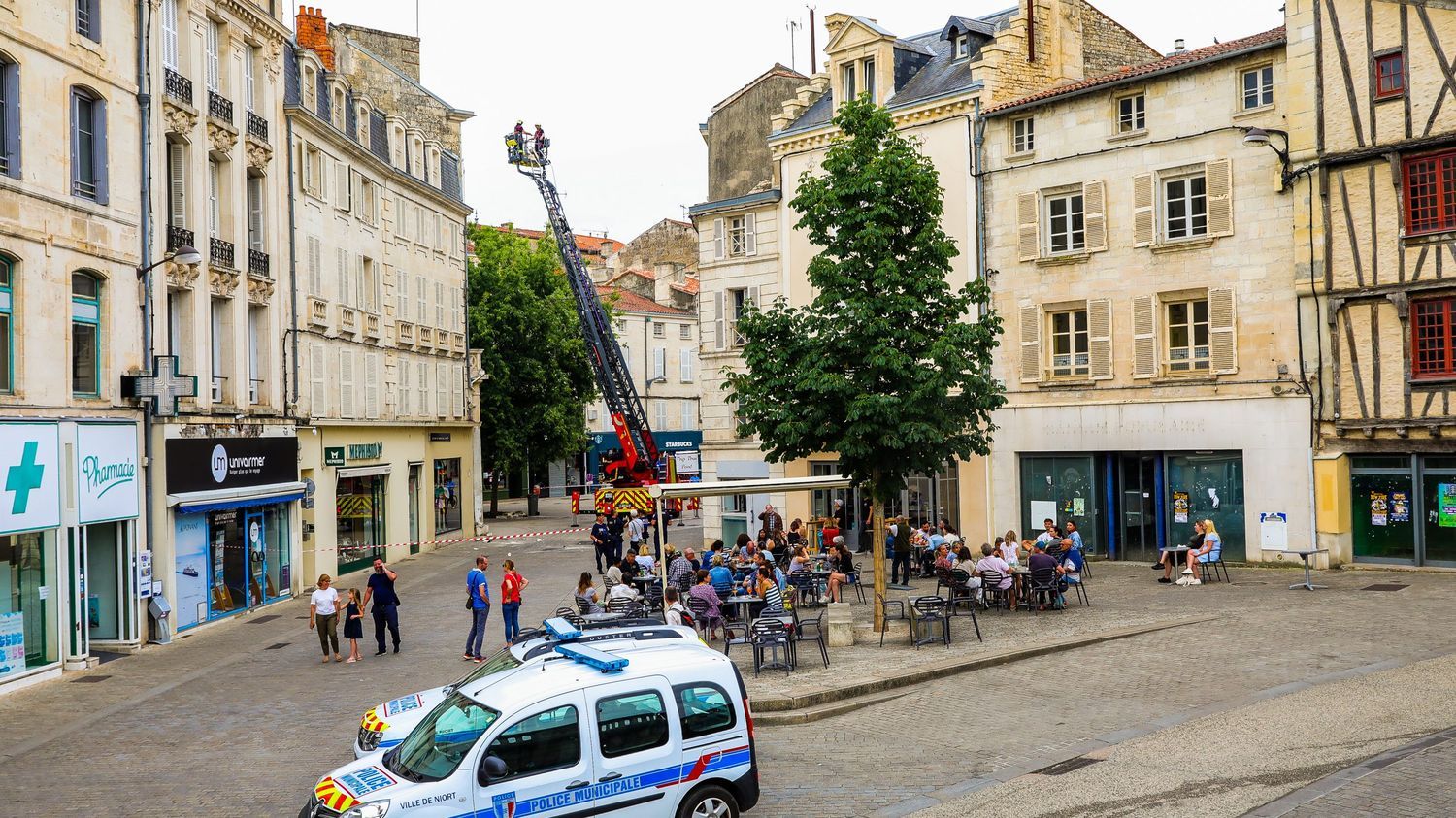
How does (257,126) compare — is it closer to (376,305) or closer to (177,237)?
(177,237)

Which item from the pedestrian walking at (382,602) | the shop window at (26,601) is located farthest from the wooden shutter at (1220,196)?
the shop window at (26,601)

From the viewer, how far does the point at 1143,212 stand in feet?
91.7

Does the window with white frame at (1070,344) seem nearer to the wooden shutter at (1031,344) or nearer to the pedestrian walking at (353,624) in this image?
the wooden shutter at (1031,344)

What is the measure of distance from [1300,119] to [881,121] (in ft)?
38.1

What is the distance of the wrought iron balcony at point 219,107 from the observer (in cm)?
2430

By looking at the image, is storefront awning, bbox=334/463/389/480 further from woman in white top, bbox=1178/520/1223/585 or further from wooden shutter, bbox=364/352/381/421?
woman in white top, bbox=1178/520/1223/585

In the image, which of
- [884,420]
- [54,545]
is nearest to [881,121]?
[884,420]

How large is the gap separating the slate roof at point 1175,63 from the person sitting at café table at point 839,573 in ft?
39.1

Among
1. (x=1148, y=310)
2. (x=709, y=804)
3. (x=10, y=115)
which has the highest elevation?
(x=10, y=115)

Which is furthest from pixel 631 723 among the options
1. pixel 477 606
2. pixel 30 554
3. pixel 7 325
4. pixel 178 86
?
pixel 178 86

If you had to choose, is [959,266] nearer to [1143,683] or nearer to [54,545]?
[1143,683]

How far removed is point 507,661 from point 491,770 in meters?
2.58

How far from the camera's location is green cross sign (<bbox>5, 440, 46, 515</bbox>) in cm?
1741

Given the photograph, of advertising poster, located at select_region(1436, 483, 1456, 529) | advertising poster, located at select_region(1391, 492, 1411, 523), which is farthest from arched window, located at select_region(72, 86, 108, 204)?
advertising poster, located at select_region(1436, 483, 1456, 529)
